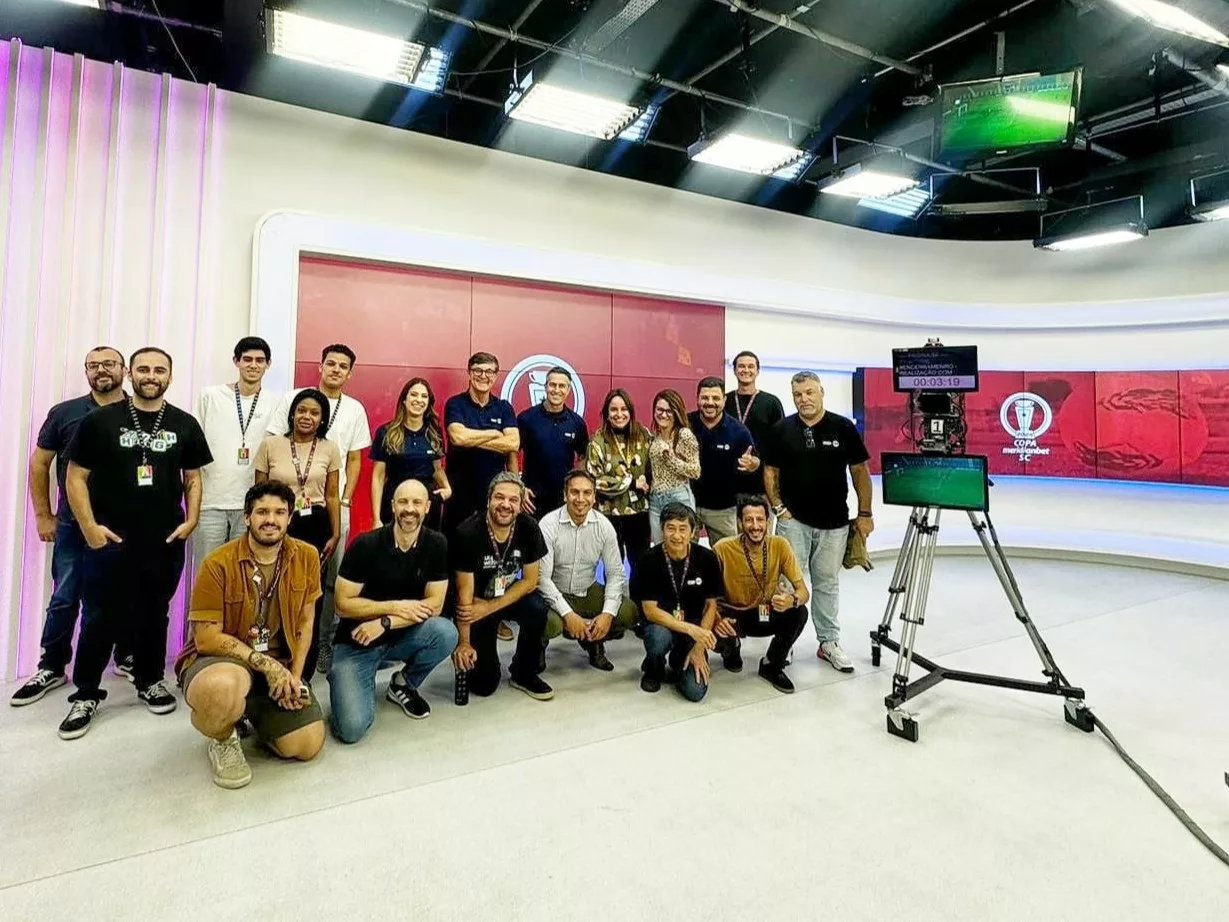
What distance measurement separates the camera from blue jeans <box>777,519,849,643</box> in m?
3.77

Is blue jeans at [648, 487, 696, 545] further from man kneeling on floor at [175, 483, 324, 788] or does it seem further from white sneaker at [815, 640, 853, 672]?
A: man kneeling on floor at [175, 483, 324, 788]

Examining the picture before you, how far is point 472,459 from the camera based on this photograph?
12.7ft

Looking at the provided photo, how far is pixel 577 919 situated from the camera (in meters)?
1.71

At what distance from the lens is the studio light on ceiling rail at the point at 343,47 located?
3.28m

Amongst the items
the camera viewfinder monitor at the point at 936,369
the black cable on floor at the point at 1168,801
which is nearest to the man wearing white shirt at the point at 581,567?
the camera viewfinder monitor at the point at 936,369

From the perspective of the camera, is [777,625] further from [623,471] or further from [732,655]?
[623,471]

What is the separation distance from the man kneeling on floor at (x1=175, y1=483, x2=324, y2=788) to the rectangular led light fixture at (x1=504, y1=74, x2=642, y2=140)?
2.95 metres

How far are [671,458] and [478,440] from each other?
1206 mm

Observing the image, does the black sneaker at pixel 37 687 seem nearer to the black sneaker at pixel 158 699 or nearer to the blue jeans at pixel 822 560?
the black sneaker at pixel 158 699

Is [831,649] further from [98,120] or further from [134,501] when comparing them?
[98,120]

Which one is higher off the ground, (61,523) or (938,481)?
(938,481)

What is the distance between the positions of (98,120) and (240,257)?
99cm

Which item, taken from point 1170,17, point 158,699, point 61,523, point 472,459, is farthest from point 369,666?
point 1170,17

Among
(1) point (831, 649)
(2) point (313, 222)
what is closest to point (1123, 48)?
(1) point (831, 649)
